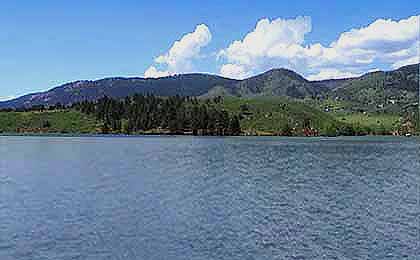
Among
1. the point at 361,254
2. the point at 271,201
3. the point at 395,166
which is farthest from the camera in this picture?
the point at 395,166

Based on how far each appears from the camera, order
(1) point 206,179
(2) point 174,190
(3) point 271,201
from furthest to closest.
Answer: (1) point 206,179, (2) point 174,190, (3) point 271,201

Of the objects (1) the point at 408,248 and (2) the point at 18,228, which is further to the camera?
(2) the point at 18,228

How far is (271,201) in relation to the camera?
2287 inches

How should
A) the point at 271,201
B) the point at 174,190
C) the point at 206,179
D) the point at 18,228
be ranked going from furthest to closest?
1. the point at 206,179
2. the point at 174,190
3. the point at 271,201
4. the point at 18,228

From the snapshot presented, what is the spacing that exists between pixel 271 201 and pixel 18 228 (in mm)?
28561

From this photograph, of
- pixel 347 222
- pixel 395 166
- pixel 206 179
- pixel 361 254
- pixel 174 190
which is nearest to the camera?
pixel 361 254

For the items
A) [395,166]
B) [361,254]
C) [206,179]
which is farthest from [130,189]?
[395,166]

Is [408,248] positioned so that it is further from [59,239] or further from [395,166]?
[395,166]

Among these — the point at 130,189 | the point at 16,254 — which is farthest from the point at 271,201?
the point at 16,254

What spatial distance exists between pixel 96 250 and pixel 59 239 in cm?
420

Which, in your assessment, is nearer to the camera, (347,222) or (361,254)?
(361,254)

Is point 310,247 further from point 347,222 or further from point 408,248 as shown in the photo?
point 347,222

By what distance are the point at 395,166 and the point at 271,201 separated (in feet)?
208

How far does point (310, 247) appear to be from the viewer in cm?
3725
